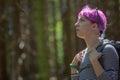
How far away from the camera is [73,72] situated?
12.1ft

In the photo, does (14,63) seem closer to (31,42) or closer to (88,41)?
(31,42)

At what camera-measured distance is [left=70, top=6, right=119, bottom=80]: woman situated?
3.40m

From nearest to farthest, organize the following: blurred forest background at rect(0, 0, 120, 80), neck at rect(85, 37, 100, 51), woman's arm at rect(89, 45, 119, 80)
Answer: woman's arm at rect(89, 45, 119, 80)
neck at rect(85, 37, 100, 51)
blurred forest background at rect(0, 0, 120, 80)

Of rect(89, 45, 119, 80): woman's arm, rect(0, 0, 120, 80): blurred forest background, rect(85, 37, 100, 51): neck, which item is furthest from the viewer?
rect(0, 0, 120, 80): blurred forest background

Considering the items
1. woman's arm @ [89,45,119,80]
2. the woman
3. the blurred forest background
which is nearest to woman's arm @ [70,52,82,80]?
the woman

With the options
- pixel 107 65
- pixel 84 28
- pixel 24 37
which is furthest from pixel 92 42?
pixel 24 37

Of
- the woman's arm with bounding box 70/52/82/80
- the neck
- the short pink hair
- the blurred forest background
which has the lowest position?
the blurred forest background

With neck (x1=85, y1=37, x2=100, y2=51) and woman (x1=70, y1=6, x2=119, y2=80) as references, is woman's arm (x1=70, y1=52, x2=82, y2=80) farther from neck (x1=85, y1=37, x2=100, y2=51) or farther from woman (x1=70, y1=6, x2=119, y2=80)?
neck (x1=85, y1=37, x2=100, y2=51)

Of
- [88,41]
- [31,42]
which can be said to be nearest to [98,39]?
[88,41]

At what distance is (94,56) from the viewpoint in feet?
11.2

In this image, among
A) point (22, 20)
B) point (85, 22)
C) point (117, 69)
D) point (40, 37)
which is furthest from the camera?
point (22, 20)

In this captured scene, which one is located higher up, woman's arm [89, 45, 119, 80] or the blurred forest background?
woman's arm [89, 45, 119, 80]

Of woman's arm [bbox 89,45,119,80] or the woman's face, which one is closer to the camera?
woman's arm [bbox 89,45,119,80]

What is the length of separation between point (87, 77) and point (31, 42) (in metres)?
13.9
